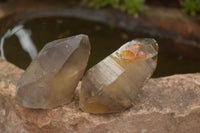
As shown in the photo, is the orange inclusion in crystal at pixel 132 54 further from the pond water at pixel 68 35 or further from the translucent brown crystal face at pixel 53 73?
the pond water at pixel 68 35

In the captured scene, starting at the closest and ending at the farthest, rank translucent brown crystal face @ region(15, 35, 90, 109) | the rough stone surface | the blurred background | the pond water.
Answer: translucent brown crystal face @ region(15, 35, 90, 109) < the rough stone surface < the pond water < the blurred background

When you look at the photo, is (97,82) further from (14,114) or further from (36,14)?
(36,14)

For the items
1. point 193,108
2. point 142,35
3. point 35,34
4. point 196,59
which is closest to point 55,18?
point 35,34

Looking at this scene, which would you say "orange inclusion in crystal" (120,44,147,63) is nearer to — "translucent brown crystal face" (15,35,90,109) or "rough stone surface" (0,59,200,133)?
"translucent brown crystal face" (15,35,90,109)

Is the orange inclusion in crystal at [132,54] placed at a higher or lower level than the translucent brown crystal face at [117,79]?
higher

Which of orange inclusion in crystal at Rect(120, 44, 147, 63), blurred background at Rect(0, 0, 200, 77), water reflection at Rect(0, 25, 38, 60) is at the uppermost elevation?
orange inclusion in crystal at Rect(120, 44, 147, 63)

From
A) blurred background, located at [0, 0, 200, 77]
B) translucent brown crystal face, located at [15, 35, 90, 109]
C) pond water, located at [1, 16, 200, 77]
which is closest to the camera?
translucent brown crystal face, located at [15, 35, 90, 109]

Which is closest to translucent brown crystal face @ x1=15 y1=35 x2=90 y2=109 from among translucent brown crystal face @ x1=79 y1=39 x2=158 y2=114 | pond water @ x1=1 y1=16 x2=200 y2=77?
translucent brown crystal face @ x1=79 y1=39 x2=158 y2=114

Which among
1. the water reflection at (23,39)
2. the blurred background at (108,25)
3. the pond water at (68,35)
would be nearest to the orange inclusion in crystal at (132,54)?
the pond water at (68,35)
